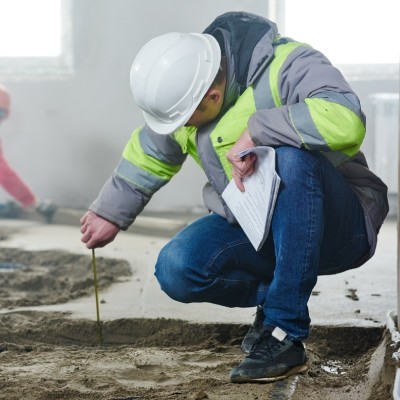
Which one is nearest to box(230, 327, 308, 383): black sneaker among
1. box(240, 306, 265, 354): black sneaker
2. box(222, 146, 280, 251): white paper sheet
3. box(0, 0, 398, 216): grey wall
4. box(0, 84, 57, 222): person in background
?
box(222, 146, 280, 251): white paper sheet

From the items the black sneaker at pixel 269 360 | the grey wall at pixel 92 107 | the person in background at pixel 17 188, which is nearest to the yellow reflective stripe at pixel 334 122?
the black sneaker at pixel 269 360

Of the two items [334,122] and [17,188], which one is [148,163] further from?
[17,188]

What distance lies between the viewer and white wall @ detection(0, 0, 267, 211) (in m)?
8.24

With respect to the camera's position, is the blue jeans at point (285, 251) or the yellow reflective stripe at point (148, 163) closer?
the blue jeans at point (285, 251)

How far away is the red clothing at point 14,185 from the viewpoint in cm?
760

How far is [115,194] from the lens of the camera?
299 cm

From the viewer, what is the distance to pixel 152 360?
9.74 feet

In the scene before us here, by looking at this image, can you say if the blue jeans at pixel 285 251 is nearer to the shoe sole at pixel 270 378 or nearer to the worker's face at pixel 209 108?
the shoe sole at pixel 270 378

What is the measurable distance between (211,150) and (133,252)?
3.05 m

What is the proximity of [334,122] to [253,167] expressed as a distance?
31 cm

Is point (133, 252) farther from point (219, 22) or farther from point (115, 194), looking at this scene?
point (219, 22)

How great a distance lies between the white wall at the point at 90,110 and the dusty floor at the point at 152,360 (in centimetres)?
443

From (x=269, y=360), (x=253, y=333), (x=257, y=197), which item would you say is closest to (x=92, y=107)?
(x=253, y=333)

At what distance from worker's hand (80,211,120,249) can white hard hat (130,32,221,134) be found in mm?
446
